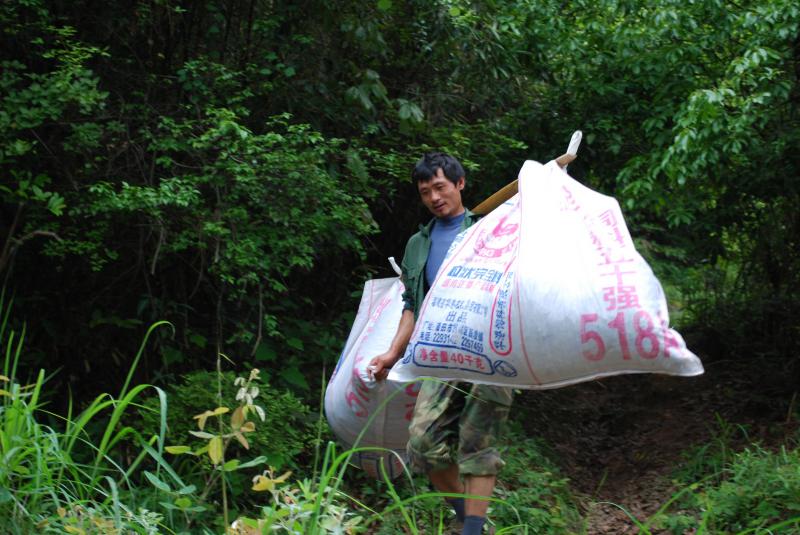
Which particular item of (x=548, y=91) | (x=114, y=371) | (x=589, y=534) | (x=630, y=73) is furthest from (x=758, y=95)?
(x=114, y=371)

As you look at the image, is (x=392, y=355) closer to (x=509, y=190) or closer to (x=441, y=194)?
(x=441, y=194)

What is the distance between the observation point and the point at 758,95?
187 inches

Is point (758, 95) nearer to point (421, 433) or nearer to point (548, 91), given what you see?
point (548, 91)

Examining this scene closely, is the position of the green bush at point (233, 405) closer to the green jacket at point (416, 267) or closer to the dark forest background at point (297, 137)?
the dark forest background at point (297, 137)

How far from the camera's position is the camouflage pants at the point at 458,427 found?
356 centimetres

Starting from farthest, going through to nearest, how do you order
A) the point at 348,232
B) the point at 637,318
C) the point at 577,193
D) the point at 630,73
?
the point at 630,73 → the point at 348,232 → the point at 577,193 → the point at 637,318

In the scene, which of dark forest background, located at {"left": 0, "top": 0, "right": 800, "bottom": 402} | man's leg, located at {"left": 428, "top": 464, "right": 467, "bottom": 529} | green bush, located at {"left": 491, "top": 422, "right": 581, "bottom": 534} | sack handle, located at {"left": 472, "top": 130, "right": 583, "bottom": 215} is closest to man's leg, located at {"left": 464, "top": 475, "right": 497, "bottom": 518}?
man's leg, located at {"left": 428, "top": 464, "right": 467, "bottom": 529}

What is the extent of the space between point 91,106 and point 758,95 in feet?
10.8

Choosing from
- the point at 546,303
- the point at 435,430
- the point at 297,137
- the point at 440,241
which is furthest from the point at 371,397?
the point at 297,137

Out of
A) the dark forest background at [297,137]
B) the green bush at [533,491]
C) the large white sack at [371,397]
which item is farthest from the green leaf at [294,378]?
the green bush at [533,491]

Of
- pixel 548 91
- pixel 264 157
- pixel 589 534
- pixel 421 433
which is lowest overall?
pixel 589 534

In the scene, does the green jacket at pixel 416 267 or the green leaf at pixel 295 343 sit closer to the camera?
the green jacket at pixel 416 267

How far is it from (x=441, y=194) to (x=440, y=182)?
0.16 feet

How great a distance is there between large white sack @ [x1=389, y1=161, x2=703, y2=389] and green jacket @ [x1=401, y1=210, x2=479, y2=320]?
0.44 metres
